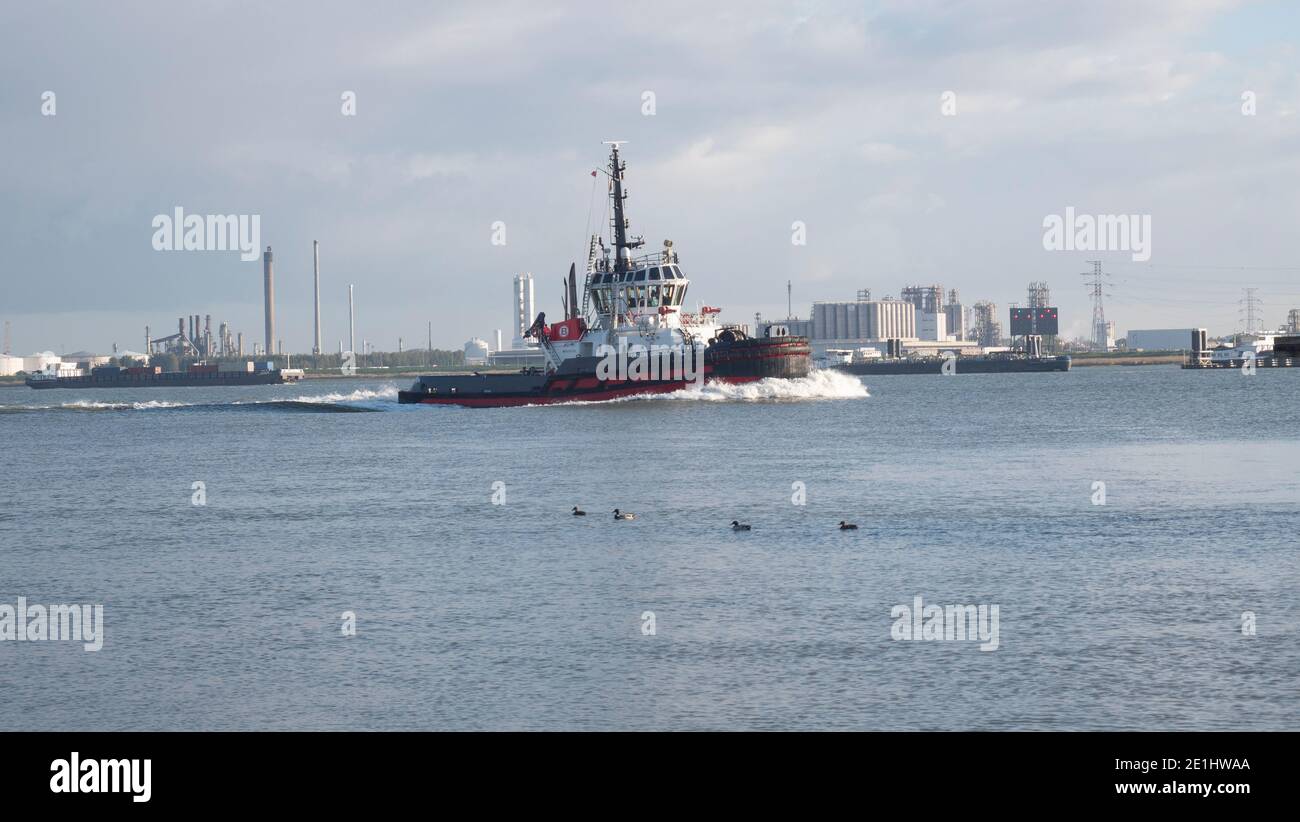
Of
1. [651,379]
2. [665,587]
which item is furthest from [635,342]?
[665,587]

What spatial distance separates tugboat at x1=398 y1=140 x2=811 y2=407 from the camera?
111 metres

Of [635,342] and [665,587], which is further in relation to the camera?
[635,342]

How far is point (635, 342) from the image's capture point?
112 meters

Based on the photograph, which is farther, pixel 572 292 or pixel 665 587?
pixel 572 292

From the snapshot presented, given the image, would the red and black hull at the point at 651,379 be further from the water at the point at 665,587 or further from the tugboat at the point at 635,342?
the water at the point at 665,587

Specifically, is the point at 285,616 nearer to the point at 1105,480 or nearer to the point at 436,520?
the point at 436,520

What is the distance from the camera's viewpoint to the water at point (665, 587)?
20859 mm

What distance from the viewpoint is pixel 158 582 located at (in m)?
32.6

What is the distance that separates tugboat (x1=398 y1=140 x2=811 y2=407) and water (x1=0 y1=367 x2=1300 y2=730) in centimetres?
4144

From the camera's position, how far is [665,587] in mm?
30609

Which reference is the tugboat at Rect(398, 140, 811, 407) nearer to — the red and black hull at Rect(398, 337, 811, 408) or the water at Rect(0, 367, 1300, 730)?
the red and black hull at Rect(398, 337, 811, 408)

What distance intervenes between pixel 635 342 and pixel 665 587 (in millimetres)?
82048

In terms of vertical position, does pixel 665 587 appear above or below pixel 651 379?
below

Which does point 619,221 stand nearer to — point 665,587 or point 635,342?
point 635,342
